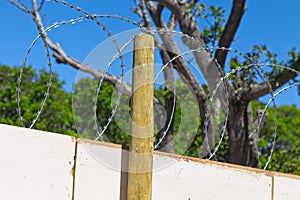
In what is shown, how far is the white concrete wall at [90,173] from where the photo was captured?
131 inches

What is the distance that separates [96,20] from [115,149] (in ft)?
2.60

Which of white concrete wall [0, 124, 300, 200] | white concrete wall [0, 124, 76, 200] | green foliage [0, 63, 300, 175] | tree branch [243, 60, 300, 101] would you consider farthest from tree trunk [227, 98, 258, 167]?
white concrete wall [0, 124, 76, 200]

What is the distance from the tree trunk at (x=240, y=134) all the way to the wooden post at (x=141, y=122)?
275 inches

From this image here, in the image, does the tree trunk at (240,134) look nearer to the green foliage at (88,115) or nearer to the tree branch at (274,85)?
the tree branch at (274,85)

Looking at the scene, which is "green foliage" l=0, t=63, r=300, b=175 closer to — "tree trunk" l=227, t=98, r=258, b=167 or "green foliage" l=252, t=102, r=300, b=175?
"green foliage" l=252, t=102, r=300, b=175

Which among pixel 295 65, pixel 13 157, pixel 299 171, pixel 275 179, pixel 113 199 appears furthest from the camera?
pixel 299 171

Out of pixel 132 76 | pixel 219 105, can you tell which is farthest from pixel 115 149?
pixel 219 105

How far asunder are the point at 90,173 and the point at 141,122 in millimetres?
467

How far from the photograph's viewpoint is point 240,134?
36.3ft

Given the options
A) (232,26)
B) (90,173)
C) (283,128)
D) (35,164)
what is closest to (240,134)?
(232,26)

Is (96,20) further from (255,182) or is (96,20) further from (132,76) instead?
(255,182)

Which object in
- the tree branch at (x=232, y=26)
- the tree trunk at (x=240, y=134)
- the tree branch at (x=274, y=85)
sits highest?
the tree branch at (x=232, y=26)

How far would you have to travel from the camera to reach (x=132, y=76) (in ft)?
13.2

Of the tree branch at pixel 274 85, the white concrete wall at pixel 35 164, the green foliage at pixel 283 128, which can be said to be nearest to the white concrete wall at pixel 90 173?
the white concrete wall at pixel 35 164
